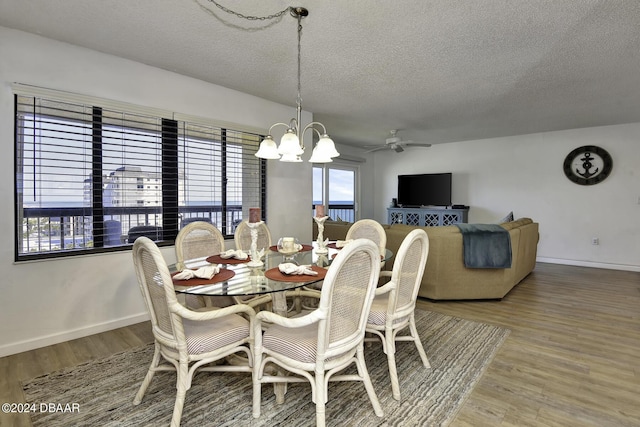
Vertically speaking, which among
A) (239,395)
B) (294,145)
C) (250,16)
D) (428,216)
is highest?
(250,16)

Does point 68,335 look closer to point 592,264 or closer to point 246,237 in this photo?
point 246,237

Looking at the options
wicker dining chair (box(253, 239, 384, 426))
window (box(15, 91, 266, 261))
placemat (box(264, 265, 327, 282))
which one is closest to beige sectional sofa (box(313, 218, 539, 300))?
placemat (box(264, 265, 327, 282))

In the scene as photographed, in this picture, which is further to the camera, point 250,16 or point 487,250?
point 487,250

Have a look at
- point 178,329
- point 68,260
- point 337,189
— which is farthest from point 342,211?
point 178,329

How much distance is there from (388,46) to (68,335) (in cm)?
350

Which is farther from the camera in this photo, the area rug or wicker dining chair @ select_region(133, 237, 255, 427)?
the area rug

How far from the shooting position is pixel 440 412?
1.76 metres

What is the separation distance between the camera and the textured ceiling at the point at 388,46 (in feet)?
6.85

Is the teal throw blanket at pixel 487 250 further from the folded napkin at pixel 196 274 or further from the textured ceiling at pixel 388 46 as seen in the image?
the folded napkin at pixel 196 274

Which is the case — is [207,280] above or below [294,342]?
above

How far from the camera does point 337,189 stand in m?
7.29

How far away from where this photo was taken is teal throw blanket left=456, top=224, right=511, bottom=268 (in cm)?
351

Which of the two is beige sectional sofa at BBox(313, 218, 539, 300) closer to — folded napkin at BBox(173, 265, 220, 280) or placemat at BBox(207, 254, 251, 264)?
placemat at BBox(207, 254, 251, 264)

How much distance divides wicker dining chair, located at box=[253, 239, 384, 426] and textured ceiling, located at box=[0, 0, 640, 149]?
1656mm
